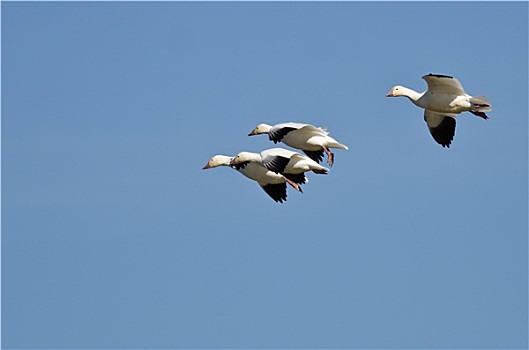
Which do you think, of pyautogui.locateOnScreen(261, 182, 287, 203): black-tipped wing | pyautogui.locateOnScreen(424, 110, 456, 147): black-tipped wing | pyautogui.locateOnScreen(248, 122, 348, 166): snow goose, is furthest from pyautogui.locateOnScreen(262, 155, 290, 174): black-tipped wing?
pyautogui.locateOnScreen(424, 110, 456, 147): black-tipped wing

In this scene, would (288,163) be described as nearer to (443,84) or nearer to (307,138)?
(307,138)

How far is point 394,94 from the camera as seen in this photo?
25.1 meters

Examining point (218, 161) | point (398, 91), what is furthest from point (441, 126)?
point (218, 161)

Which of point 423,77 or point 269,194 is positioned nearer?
point 423,77

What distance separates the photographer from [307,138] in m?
24.2

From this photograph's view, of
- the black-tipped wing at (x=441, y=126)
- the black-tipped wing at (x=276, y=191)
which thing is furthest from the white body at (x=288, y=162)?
the black-tipped wing at (x=441, y=126)

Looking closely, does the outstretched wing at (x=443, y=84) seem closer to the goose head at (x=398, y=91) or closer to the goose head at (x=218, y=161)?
the goose head at (x=398, y=91)

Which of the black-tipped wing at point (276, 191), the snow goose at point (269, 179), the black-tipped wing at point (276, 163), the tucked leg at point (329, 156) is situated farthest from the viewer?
the black-tipped wing at point (276, 191)

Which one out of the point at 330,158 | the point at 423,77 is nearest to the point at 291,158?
the point at 330,158

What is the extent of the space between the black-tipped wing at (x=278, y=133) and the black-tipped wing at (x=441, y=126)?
7.72 ft

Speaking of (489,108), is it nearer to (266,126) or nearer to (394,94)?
(394,94)

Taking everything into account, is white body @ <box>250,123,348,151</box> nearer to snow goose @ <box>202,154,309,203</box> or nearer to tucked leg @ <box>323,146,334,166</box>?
tucked leg @ <box>323,146,334,166</box>

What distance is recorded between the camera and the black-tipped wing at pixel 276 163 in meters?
23.6

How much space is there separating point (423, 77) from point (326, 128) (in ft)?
5.01
